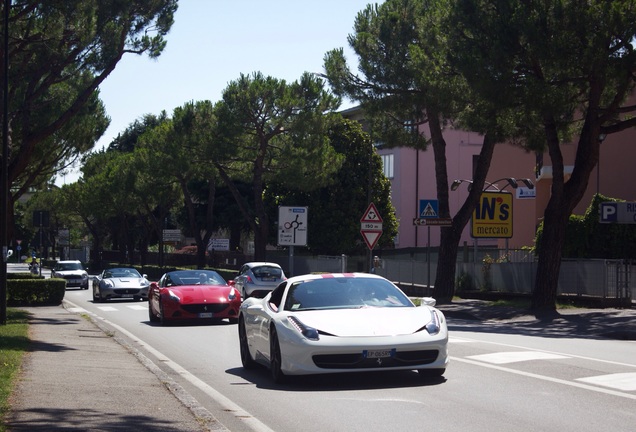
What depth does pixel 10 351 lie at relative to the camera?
14.8 meters

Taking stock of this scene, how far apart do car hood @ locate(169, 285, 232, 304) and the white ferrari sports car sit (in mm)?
10162

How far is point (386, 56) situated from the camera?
32.5 m

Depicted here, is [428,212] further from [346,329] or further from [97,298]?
[346,329]

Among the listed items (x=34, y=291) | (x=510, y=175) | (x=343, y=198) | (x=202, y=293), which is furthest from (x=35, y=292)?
(x=510, y=175)

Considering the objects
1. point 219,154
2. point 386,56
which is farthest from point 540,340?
point 219,154

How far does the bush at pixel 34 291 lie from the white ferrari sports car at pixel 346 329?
21.6 metres

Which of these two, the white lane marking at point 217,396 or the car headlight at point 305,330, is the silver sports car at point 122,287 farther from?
the car headlight at point 305,330

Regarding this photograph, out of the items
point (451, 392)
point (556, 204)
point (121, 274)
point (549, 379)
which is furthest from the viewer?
point (121, 274)

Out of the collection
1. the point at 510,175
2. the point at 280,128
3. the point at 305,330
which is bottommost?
the point at 305,330

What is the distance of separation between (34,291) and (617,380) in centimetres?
2524

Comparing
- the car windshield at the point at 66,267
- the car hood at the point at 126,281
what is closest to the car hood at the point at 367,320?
the car hood at the point at 126,281

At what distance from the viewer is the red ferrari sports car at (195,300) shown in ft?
74.1

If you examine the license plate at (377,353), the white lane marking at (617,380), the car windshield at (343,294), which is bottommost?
the white lane marking at (617,380)

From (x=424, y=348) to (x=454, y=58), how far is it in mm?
16335
